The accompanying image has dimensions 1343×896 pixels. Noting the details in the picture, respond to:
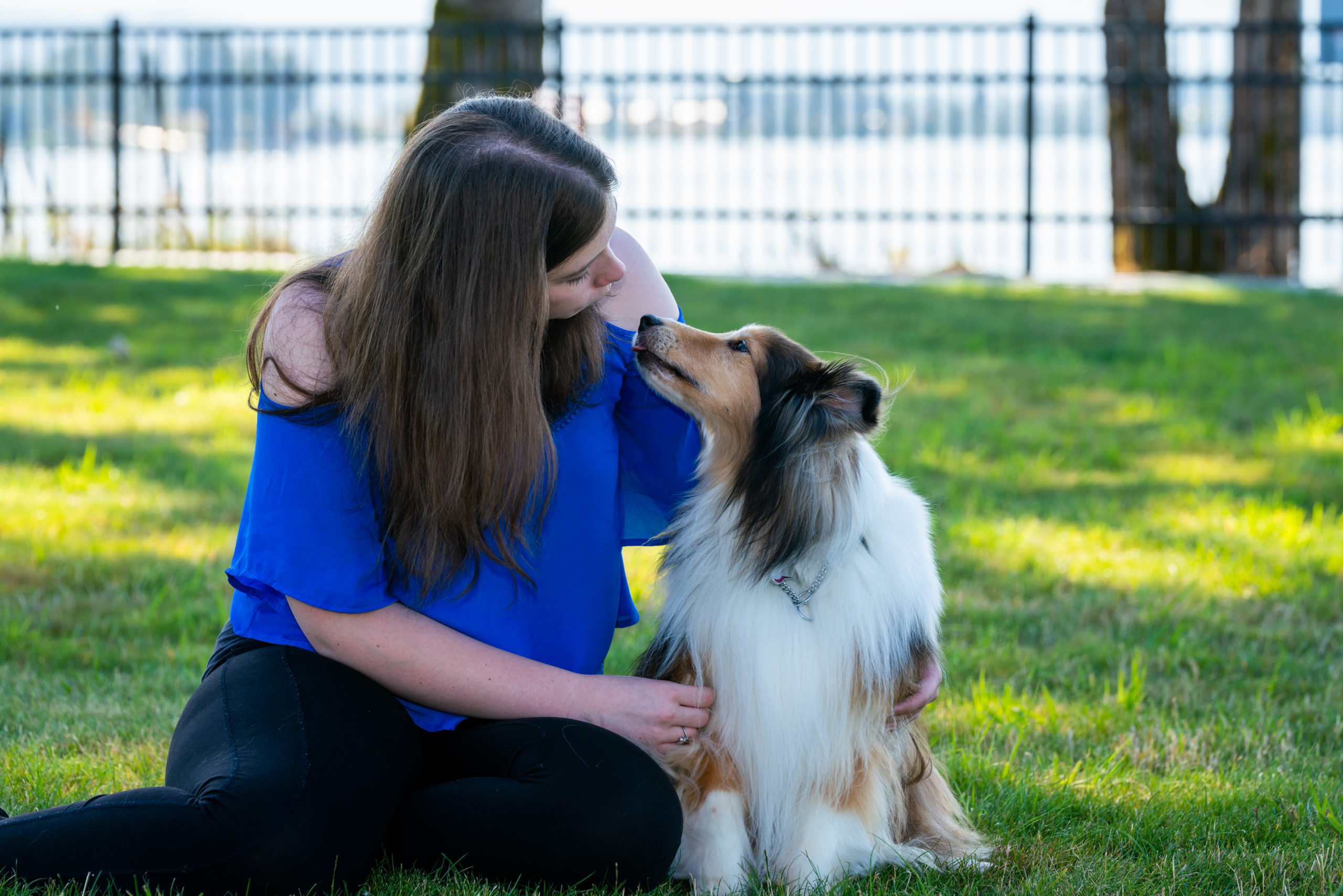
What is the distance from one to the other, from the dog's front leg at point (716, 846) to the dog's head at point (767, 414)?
18.9 inches

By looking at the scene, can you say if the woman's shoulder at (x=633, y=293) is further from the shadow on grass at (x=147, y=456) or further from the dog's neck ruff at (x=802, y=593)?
the shadow on grass at (x=147, y=456)

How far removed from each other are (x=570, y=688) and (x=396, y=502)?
0.49m

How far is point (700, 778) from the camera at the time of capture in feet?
8.37

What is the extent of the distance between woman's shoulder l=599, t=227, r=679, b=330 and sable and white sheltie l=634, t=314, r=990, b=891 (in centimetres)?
34

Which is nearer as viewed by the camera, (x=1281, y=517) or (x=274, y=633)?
(x=274, y=633)

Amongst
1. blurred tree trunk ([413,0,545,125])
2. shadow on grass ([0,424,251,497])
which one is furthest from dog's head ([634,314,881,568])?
blurred tree trunk ([413,0,545,125])

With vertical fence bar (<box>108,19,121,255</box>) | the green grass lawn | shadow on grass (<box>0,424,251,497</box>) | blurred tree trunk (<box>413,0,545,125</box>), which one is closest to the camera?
the green grass lawn

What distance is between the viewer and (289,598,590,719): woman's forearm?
2.41 metres

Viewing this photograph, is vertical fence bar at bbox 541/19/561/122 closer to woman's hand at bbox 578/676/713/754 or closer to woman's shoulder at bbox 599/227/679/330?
woman's shoulder at bbox 599/227/679/330

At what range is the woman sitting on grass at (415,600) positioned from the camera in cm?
226

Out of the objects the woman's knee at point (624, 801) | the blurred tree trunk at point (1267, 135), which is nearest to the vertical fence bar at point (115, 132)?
the blurred tree trunk at point (1267, 135)

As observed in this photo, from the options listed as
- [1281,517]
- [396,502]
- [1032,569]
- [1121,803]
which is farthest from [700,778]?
[1281,517]

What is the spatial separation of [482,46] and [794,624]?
1046 cm

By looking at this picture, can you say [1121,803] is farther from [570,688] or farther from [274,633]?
[274,633]
